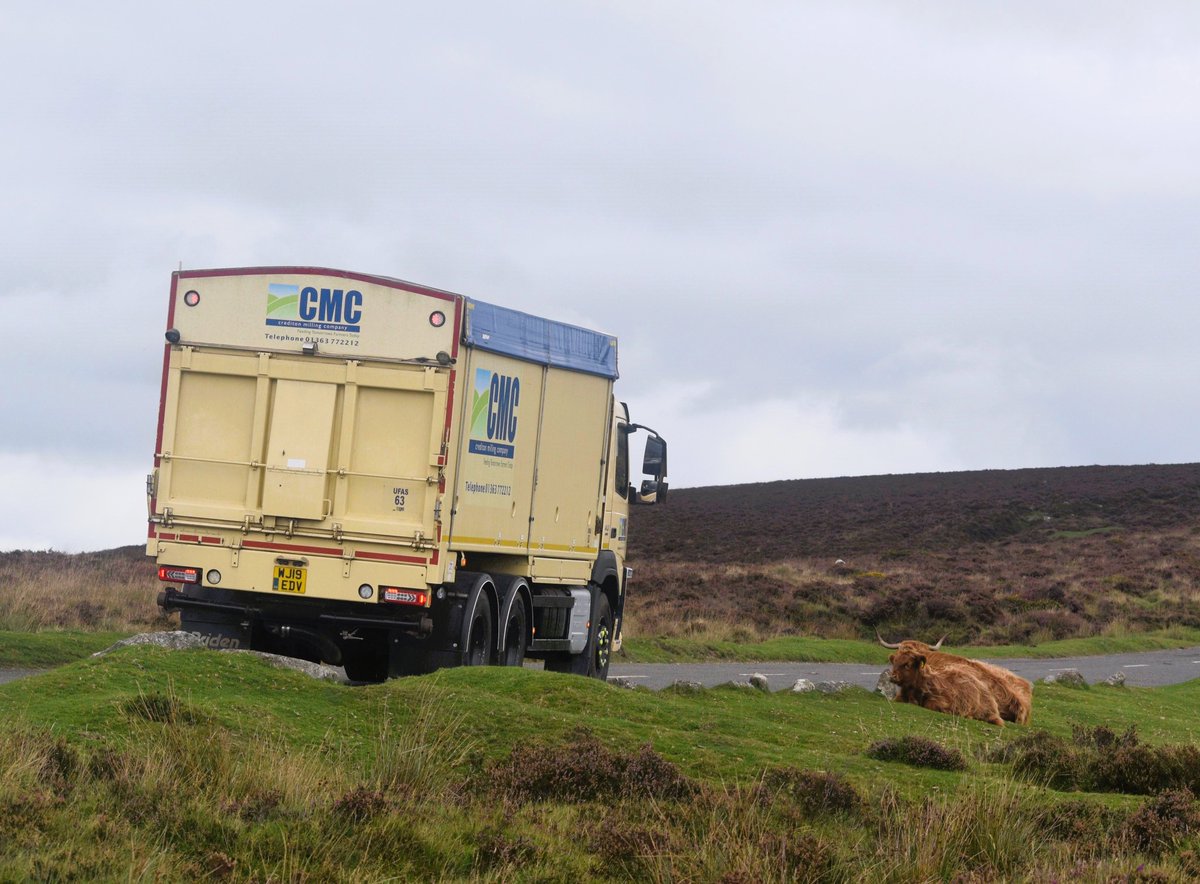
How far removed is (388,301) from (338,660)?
363 centimetres

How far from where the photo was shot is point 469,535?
14547 millimetres

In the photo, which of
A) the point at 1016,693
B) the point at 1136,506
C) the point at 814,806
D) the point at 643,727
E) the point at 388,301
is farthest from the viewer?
the point at 1136,506

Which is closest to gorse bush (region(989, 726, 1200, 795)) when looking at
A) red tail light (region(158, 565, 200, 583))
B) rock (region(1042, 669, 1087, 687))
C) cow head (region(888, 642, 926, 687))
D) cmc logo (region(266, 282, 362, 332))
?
cow head (region(888, 642, 926, 687))

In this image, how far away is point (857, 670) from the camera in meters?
25.6

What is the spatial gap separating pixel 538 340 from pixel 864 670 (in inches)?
481

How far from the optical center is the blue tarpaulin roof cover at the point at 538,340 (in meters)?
14.6

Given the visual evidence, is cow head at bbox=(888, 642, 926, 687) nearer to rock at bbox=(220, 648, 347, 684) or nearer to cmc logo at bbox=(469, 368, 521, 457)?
cmc logo at bbox=(469, 368, 521, 457)

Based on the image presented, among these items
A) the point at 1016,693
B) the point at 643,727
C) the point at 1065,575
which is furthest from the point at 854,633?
the point at 643,727

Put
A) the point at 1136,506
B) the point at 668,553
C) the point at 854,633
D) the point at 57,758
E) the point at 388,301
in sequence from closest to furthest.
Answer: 1. the point at 57,758
2. the point at 388,301
3. the point at 854,633
4. the point at 668,553
5. the point at 1136,506

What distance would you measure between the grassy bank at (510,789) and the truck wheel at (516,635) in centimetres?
388

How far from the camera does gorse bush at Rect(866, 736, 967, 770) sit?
33.3ft

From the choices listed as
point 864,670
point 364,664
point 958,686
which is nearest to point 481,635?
point 364,664

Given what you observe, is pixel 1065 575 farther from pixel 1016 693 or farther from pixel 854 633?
pixel 1016 693

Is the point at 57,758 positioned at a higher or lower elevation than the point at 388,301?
lower
